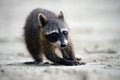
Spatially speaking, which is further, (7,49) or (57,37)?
(7,49)

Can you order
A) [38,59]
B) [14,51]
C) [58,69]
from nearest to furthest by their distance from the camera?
[58,69] → [38,59] → [14,51]

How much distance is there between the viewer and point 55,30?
563 inches

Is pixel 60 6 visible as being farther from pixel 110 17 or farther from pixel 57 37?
pixel 57 37

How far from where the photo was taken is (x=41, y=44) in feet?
49.0

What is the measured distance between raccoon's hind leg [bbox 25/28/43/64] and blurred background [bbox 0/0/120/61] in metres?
1.20

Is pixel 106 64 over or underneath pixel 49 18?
underneath

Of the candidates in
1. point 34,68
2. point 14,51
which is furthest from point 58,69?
point 14,51

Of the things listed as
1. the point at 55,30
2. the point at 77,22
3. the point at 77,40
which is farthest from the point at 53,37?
the point at 77,22

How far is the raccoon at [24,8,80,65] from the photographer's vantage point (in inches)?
564

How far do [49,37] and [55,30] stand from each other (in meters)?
0.31

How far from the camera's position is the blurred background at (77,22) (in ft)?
73.7

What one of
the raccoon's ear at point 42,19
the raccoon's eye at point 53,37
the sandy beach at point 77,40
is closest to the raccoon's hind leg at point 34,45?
the raccoon's ear at point 42,19

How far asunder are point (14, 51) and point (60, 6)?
15.6 meters

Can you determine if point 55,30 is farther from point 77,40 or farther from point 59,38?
point 77,40
